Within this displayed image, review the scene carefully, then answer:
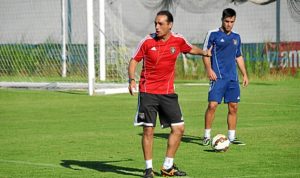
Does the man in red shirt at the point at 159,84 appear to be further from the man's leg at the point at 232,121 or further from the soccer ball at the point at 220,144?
the man's leg at the point at 232,121

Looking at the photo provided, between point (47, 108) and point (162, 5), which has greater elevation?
point (162, 5)

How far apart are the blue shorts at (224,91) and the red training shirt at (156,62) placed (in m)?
3.48

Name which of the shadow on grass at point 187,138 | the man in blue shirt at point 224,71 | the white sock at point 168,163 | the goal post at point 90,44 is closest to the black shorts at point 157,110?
the white sock at point 168,163

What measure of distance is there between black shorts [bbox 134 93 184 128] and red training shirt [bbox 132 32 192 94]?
79mm

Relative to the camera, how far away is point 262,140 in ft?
49.3

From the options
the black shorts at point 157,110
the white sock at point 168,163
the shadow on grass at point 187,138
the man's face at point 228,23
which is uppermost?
the man's face at point 228,23

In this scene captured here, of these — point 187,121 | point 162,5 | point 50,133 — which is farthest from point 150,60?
point 162,5

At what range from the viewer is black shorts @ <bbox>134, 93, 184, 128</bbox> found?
11.4 meters

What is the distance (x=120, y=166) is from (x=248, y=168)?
1.78 meters

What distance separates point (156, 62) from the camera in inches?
452

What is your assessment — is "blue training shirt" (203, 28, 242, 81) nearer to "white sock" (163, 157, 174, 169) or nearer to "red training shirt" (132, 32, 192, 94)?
"red training shirt" (132, 32, 192, 94)

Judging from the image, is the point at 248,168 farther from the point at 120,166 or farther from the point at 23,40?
the point at 23,40

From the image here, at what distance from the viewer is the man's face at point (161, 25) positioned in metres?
11.2

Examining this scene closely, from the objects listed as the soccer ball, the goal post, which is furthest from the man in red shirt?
the goal post
